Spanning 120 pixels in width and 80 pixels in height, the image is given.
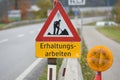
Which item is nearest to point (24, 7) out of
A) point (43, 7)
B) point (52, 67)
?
point (43, 7)

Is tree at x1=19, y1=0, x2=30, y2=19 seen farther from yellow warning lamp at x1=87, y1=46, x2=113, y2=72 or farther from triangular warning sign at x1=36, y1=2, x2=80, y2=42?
triangular warning sign at x1=36, y1=2, x2=80, y2=42

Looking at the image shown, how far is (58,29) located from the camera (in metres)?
7.13

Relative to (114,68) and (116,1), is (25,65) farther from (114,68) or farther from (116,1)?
(116,1)

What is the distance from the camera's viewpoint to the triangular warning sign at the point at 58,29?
7.13 metres

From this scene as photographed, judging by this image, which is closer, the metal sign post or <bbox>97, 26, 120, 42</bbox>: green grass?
the metal sign post

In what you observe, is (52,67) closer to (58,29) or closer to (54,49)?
(54,49)

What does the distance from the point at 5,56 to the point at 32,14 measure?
2865 inches

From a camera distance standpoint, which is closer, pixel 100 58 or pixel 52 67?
pixel 52 67

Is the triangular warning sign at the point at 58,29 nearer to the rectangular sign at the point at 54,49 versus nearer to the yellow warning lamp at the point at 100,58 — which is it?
the rectangular sign at the point at 54,49

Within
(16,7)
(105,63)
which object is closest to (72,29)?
(105,63)

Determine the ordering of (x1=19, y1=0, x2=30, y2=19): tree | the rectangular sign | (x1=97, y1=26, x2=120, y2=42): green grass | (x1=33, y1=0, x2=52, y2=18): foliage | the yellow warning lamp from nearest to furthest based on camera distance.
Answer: the rectangular sign, the yellow warning lamp, (x1=97, y1=26, x2=120, y2=42): green grass, (x1=19, y1=0, x2=30, y2=19): tree, (x1=33, y1=0, x2=52, y2=18): foliage

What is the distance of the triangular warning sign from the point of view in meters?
7.13

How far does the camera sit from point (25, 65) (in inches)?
594

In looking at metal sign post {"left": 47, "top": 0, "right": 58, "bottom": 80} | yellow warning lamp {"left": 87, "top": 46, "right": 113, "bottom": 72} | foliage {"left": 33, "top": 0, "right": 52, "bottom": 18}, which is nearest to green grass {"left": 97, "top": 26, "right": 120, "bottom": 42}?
yellow warning lamp {"left": 87, "top": 46, "right": 113, "bottom": 72}
